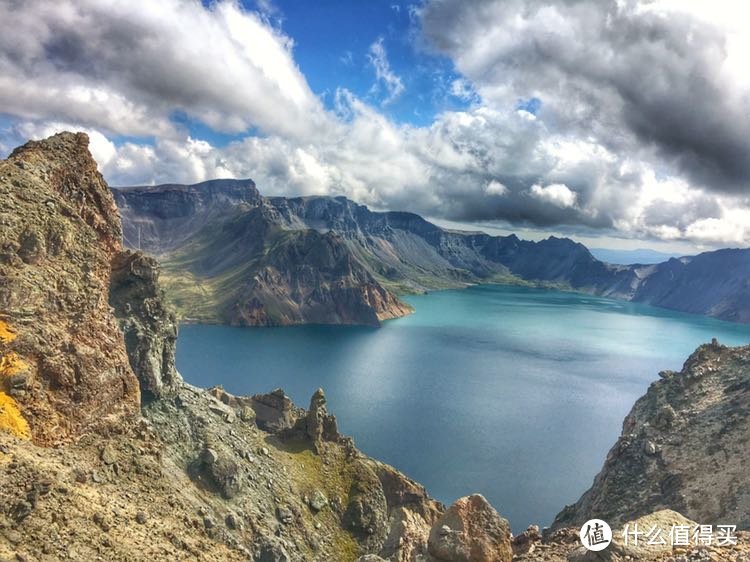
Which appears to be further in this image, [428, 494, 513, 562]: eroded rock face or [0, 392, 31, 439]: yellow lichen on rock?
[0, 392, 31, 439]: yellow lichen on rock

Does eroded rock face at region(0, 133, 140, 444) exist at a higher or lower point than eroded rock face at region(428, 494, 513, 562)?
higher

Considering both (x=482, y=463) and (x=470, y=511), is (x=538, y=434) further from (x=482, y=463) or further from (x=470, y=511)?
→ (x=470, y=511)

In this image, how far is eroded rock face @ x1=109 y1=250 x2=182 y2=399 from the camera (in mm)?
53750

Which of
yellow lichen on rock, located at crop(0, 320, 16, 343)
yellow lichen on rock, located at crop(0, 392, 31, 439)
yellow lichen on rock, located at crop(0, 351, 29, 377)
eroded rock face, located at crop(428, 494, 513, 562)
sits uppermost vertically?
yellow lichen on rock, located at crop(0, 320, 16, 343)

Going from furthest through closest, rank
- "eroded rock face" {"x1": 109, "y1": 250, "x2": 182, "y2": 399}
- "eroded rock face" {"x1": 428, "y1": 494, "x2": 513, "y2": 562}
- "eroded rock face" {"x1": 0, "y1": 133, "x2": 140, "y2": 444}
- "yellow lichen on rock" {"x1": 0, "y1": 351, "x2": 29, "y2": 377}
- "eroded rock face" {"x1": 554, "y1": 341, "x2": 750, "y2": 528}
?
1. "eroded rock face" {"x1": 109, "y1": 250, "x2": 182, "y2": 399}
2. "eroded rock face" {"x1": 554, "y1": 341, "x2": 750, "y2": 528}
3. "eroded rock face" {"x1": 0, "y1": 133, "x2": 140, "y2": 444}
4. "yellow lichen on rock" {"x1": 0, "y1": 351, "x2": 29, "y2": 377}
5. "eroded rock face" {"x1": 428, "y1": 494, "x2": 513, "y2": 562}

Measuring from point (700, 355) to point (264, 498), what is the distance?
223ft

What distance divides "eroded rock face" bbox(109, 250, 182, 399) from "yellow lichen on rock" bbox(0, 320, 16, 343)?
19.6m

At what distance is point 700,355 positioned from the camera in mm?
74438

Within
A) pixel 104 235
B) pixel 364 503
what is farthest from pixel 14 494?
pixel 364 503

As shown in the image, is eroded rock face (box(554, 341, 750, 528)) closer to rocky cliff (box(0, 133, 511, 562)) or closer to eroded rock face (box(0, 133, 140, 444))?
rocky cliff (box(0, 133, 511, 562))

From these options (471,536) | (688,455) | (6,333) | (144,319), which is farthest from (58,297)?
(688,455)

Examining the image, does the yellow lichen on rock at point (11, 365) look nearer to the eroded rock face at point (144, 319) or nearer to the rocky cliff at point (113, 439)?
the rocky cliff at point (113, 439)

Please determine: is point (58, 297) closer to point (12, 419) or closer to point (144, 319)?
point (12, 419)

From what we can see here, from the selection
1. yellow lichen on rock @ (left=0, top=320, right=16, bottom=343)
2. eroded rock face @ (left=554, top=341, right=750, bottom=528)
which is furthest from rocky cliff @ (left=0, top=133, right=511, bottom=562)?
eroded rock face @ (left=554, top=341, right=750, bottom=528)
